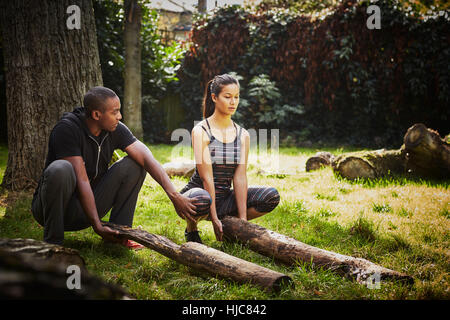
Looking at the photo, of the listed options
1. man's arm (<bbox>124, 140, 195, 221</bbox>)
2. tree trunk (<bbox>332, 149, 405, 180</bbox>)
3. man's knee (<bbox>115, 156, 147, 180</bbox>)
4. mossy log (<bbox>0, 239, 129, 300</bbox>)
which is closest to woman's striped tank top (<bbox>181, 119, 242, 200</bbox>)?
man's arm (<bbox>124, 140, 195, 221</bbox>)

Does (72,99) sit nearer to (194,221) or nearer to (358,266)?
(194,221)

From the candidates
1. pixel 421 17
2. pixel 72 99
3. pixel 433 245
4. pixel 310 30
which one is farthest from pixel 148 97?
pixel 433 245

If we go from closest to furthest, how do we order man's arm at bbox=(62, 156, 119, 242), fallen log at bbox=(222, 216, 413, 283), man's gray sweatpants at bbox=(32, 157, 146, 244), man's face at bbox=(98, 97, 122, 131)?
1. fallen log at bbox=(222, 216, 413, 283)
2. man's gray sweatpants at bbox=(32, 157, 146, 244)
3. man's arm at bbox=(62, 156, 119, 242)
4. man's face at bbox=(98, 97, 122, 131)

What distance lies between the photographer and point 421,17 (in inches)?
305

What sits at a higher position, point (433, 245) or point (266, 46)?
point (266, 46)

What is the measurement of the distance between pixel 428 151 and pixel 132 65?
677 cm

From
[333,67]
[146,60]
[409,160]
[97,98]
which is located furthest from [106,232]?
[146,60]

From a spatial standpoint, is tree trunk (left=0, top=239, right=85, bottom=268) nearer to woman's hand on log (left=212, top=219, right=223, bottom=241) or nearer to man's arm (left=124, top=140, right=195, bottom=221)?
man's arm (left=124, top=140, right=195, bottom=221)

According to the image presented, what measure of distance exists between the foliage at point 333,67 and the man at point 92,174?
687cm

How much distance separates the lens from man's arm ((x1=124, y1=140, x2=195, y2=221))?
2576 millimetres

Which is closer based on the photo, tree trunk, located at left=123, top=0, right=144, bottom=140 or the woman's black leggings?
the woman's black leggings

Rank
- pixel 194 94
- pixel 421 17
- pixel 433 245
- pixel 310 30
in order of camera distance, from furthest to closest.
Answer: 1. pixel 194 94
2. pixel 310 30
3. pixel 421 17
4. pixel 433 245

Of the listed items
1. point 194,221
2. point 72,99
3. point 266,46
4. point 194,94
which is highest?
point 266,46
